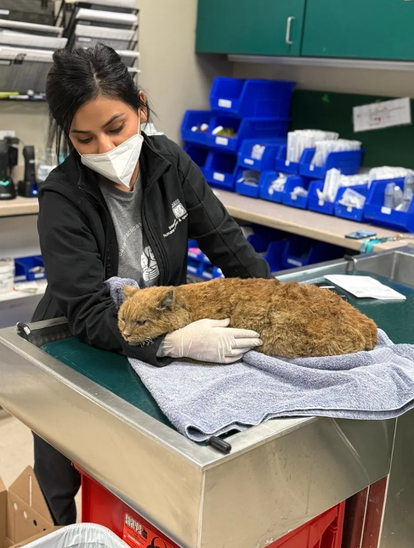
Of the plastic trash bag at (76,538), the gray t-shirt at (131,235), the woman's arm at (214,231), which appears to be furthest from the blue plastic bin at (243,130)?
the plastic trash bag at (76,538)

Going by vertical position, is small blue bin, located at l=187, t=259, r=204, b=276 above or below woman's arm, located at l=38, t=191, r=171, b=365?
below

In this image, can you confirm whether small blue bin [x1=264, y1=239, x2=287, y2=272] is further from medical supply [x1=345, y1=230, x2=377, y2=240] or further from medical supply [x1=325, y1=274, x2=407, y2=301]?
medical supply [x1=325, y1=274, x2=407, y2=301]

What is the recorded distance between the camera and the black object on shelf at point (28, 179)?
2.67 meters

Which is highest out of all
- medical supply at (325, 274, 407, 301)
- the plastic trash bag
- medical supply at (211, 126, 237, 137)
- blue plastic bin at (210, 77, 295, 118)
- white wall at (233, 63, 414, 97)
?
white wall at (233, 63, 414, 97)

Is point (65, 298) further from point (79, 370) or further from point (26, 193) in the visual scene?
point (26, 193)

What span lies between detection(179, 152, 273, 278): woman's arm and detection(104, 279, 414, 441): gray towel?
1.30ft

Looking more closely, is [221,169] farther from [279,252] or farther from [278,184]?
[279,252]

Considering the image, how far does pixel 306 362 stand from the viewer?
3.59 feet

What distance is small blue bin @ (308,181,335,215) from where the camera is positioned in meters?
2.73

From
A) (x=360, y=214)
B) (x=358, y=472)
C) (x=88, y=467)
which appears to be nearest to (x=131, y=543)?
(x=88, y=467)

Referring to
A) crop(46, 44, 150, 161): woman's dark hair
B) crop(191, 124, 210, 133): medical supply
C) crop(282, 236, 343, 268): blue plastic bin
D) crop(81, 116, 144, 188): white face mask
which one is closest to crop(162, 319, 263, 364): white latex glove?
crop(81, 116, 144, 188): white face mask

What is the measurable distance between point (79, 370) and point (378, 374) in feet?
1.78

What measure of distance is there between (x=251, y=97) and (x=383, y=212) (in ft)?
3.28

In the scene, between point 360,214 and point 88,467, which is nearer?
point 88,467
